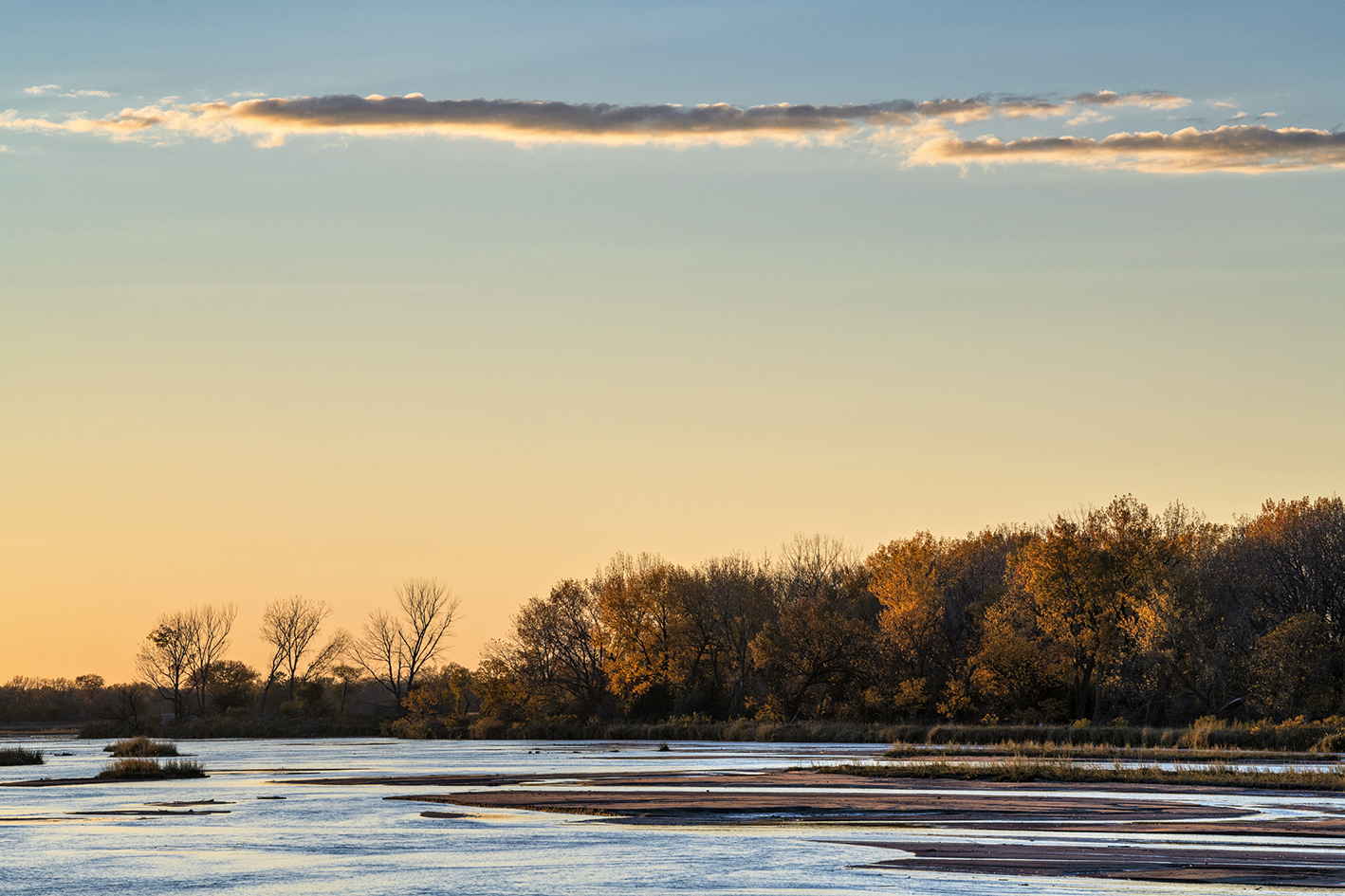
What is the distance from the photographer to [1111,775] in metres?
40.1

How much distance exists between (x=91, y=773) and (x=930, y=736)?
1513 inches

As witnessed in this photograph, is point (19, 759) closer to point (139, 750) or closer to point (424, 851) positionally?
point (139, 750)

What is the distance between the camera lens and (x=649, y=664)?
11025 centimetres

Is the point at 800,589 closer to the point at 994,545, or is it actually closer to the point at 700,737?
the point at 994,545

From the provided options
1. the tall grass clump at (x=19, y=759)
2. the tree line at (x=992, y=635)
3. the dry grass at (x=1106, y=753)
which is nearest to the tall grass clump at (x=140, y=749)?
the tall grass clump at (x=19, y=759)

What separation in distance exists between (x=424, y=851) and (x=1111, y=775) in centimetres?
2358

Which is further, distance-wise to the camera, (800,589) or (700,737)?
(800,589)

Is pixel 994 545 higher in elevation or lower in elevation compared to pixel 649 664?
higher

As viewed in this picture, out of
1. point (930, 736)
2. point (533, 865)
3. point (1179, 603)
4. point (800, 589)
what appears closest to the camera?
point (533, 865)

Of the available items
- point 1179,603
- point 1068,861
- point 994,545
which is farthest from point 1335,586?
point 1068,861

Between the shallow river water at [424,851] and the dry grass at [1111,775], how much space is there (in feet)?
10.7

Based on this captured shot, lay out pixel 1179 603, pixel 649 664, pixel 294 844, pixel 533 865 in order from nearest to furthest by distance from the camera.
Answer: pixel 533 865 < pixel 294 844 < pixel 1179 603 < pixel 649 664

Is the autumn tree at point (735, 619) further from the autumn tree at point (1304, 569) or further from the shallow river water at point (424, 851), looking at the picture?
the shallow river water at point (424, 851)

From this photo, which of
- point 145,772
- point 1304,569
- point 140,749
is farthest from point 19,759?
point 1304,569
